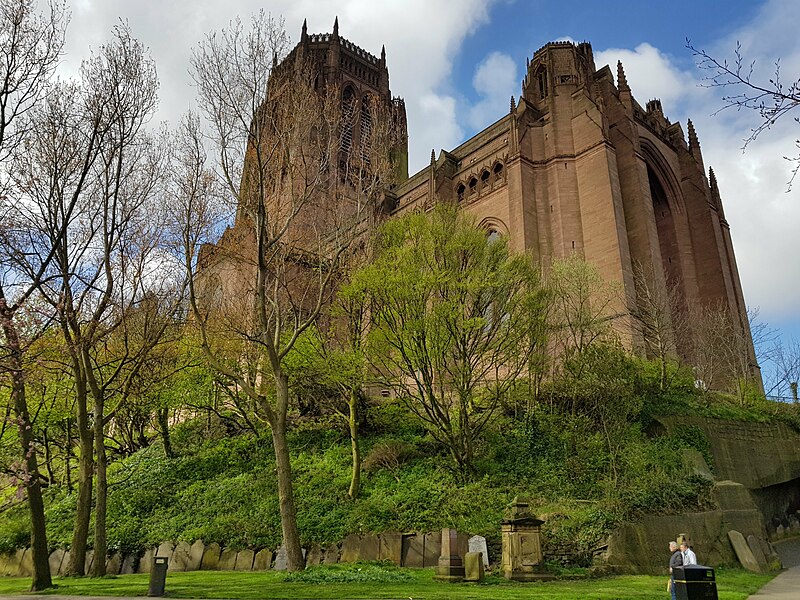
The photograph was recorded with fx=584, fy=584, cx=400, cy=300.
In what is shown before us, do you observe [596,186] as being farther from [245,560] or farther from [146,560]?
[146,560]

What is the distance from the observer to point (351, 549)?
13977 mm

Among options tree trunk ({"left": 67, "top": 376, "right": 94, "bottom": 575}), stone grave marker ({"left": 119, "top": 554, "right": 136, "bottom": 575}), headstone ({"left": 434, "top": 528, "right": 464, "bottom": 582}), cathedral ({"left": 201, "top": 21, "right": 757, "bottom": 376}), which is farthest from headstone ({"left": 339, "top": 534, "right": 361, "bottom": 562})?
cathedral ({"left": 201, "top": 21, "right": 757, "bottom": 376})

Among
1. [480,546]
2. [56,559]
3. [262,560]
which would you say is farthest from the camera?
[56,559]

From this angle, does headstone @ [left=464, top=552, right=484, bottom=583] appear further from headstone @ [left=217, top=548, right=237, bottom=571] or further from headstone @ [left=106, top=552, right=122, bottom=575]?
headstone @ [left=106, top=552, right=122, bottom=575]

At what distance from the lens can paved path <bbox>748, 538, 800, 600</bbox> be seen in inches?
385

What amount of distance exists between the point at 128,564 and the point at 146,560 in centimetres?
58

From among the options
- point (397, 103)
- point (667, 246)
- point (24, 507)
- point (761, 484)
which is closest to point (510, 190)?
point (667, 246)

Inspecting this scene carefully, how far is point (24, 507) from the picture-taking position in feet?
66.5

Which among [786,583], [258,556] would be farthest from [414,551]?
[786,583]

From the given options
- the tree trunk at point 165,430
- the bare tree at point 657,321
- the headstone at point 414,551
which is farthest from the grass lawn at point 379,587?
the bare tree at point 657,321

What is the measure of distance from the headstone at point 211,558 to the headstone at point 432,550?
5500 mm

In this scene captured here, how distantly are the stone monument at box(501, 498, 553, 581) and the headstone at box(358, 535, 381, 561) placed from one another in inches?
132

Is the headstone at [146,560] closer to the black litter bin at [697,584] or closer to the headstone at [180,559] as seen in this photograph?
the headstone at [180,559]

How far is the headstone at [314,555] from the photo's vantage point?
14172mm
